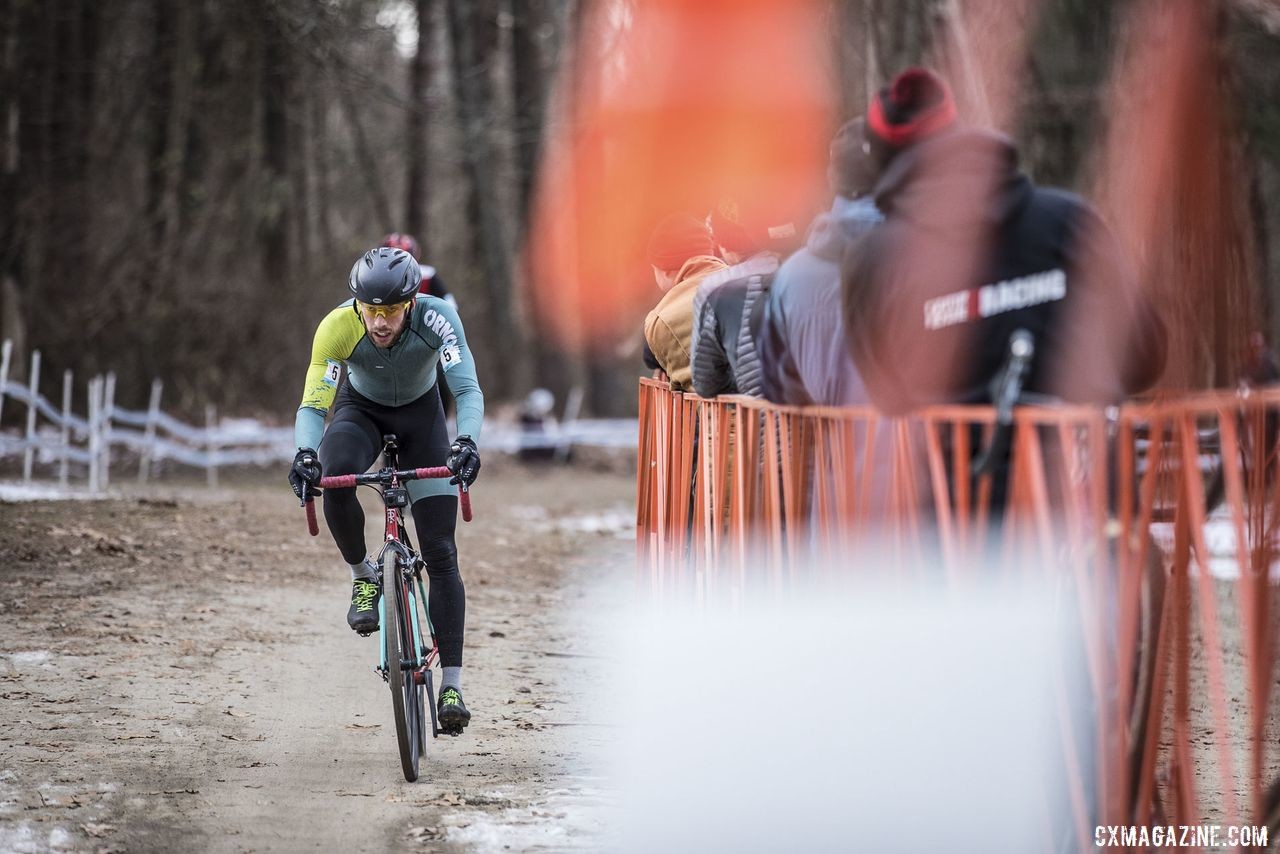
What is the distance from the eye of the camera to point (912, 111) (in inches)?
162

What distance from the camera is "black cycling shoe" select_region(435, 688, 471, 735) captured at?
20.4 ft

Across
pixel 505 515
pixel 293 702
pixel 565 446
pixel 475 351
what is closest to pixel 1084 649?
pixel 293 702

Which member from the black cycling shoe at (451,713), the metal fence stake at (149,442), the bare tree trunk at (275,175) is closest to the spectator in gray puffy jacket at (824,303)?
the black cycling shoe at (451,713)

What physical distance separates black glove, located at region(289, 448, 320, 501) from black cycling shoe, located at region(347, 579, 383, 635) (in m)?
0.59

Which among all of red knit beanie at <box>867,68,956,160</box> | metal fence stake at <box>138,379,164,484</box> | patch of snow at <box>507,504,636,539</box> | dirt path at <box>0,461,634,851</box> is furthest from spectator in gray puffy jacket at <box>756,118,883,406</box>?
metal fence stake at <box>138,379,164,484</box>

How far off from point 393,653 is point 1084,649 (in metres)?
2.84

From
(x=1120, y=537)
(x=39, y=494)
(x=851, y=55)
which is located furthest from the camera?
(x=851, y=55)

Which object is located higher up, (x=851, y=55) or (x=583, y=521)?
(x=851, y=55)

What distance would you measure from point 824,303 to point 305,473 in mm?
2126

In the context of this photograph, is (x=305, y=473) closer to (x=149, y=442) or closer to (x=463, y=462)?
(x=463, y=462)

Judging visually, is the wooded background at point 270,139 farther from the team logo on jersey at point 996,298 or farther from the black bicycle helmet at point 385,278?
the team logo on jersey at point 996,298

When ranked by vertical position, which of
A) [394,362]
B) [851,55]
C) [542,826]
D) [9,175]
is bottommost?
[542,826]

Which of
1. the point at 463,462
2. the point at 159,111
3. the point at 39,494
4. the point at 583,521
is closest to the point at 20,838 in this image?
the point at 463,462

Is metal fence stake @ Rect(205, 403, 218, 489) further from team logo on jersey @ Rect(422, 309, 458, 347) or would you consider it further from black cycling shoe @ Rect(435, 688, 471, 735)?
black cycling shoe @ Rect(435, 688, 471, 735)
